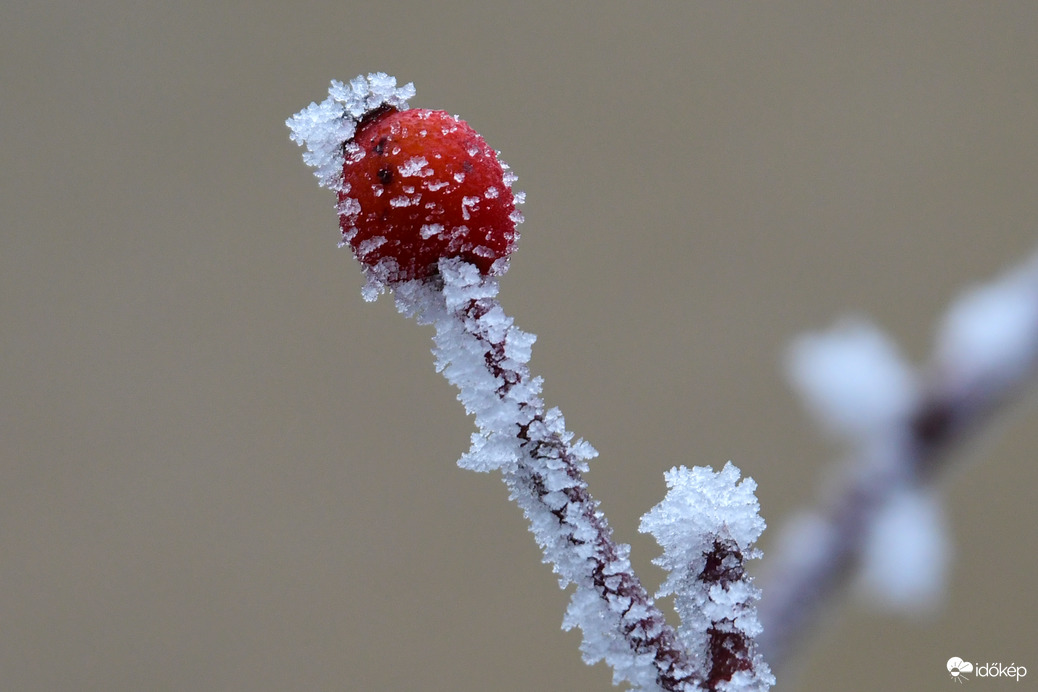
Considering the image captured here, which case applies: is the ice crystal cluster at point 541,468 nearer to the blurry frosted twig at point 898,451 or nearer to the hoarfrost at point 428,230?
the hoarfrost at point 428,230

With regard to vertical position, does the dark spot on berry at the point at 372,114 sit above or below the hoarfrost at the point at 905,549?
below

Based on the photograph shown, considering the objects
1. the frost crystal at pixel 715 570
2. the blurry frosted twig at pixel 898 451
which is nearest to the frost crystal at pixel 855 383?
the blurry frosted twig at pixel 898 451

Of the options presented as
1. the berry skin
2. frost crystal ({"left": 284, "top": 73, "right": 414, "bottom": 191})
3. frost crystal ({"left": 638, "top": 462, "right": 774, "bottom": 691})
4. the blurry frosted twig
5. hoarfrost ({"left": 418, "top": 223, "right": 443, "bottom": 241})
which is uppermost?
the blurry frosted twig

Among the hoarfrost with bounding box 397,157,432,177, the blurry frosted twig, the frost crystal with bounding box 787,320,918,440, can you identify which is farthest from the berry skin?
the frost crystal with bounding box 787,320,918,440

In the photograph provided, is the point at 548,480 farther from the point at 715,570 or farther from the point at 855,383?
the point at 855,383

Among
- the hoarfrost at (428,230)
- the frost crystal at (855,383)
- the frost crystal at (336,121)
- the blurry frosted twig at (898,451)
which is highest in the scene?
the frost crystal at (855,383)

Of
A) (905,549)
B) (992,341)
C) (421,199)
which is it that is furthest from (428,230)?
(905,549)

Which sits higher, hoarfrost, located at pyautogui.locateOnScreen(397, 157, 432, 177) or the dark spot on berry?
the dark spot on berry

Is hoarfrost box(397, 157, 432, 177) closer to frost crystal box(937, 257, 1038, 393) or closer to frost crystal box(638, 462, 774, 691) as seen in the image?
frost crystal box(638, 462, 774, 691)
